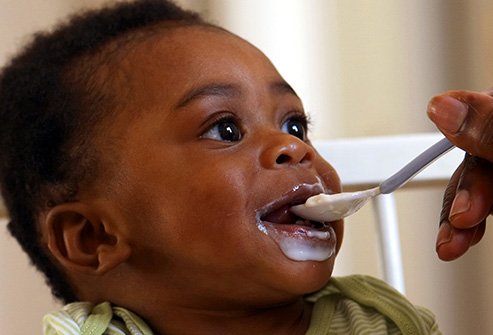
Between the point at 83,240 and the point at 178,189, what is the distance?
0.13 meters

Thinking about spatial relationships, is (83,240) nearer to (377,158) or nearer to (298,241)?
(298,241)

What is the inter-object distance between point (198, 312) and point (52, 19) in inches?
22.8

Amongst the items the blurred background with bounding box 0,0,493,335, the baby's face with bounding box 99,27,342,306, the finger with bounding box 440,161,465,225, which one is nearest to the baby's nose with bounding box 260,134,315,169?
the baby's face with bounding box 99,27,342,306

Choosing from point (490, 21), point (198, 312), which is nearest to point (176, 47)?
point (198, 312)

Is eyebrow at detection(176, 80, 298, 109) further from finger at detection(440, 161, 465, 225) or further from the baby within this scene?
finger at detection(440, 161, 465, 225)

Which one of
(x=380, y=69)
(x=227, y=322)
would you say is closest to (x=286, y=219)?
(x=227, y=322)

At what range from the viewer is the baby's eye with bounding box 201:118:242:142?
833mm

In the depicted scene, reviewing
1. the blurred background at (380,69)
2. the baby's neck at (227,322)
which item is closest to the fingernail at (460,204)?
the baby's neck at (227,322)

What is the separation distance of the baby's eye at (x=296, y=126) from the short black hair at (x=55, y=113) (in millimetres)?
156

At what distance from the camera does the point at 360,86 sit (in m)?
1.28

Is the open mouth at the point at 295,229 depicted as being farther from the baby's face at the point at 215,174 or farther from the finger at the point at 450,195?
the finger at the point at 450,195

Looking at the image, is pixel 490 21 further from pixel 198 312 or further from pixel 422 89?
pixel 198 312

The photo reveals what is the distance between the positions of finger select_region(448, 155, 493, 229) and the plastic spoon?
3 cm

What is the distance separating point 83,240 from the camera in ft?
2.91
